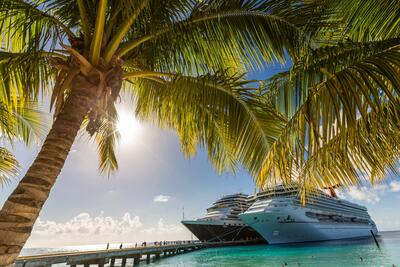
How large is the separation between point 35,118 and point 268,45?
5027 millimetres

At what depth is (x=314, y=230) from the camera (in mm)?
35969

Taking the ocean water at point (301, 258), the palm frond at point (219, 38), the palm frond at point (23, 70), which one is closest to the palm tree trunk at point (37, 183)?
the palm frond at point (23, 70)

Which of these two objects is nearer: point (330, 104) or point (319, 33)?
point (330, 104)

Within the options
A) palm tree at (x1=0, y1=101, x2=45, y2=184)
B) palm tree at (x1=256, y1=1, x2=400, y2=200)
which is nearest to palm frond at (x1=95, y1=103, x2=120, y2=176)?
palm tree at (x1=0, y1=101, x2=45, y2=184)

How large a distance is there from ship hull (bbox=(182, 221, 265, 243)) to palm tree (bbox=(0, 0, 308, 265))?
4194 cm

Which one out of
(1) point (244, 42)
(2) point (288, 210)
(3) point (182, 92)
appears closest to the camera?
(3) point (182, 92)

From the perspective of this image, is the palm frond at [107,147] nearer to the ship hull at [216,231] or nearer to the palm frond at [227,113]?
the palm frond at [227,113]

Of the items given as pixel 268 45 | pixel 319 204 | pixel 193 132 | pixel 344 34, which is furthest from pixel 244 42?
pixel 319 204

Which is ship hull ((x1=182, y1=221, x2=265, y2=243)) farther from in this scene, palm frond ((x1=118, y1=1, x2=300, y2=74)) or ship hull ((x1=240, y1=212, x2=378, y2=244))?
palm frond ((x1=118, y1=1, x2=300, y2=74))

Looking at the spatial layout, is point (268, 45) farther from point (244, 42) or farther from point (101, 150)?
point (101, 150)

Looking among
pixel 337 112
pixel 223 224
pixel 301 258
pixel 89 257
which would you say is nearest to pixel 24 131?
pixel 337 112

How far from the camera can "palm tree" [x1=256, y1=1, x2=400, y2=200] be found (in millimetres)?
1552

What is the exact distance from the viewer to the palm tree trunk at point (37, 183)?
5.89 feet

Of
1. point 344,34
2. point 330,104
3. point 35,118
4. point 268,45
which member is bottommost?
point 330,104
